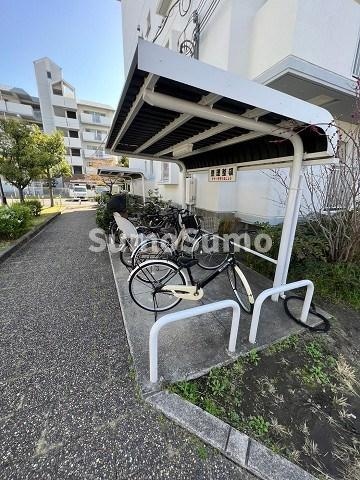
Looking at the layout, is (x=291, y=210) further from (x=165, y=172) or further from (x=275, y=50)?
(x=165, y=172)

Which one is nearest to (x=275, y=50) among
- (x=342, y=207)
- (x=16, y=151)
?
(x=342, y=207)

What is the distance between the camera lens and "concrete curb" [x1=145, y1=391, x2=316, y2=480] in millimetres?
1478

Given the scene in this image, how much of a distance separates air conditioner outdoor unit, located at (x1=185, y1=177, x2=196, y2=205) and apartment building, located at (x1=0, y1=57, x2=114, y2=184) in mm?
21223

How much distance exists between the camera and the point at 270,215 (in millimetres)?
5477

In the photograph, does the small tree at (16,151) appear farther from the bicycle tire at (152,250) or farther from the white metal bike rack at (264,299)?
the white metal bike rack at (264,299)

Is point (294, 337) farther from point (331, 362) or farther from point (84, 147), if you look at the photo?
point (84, 147)

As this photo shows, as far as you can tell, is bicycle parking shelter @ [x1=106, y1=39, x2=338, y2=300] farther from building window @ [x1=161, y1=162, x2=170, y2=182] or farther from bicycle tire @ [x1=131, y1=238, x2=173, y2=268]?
building window @ [x1=161, y1=162, x2=170, y2=182]

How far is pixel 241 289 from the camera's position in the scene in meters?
3.89

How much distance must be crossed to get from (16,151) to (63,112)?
990 inches

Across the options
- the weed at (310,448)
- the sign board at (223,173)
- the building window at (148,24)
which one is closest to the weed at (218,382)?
the weed at (310,448)

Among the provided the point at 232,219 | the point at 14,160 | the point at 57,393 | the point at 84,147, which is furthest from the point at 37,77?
the point at 57,393

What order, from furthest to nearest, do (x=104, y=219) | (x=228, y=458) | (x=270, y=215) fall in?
1. (x=104, y=219)
2. (x=270, y=215)
3. (x=228, y=458)

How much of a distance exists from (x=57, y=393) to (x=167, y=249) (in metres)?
2.67

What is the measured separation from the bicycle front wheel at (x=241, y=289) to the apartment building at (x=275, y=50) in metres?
2.70
